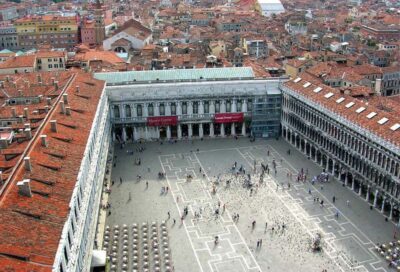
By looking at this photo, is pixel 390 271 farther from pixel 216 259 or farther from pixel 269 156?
pixel 269 156

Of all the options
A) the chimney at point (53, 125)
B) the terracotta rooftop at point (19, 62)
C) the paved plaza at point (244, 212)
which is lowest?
the paved plaza at point (244, 212)

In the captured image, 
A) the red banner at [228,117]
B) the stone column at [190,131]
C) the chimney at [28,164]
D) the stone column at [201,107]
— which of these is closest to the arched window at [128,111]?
the stone column at [190,131]

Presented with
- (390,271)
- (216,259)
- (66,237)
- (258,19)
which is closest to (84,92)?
(216,259)

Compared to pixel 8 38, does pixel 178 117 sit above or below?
below

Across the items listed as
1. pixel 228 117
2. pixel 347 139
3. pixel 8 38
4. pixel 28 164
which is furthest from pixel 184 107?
pixel 8 38

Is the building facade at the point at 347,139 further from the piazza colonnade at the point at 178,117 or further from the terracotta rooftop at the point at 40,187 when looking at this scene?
the terracotta rooftop at the point at 40,187

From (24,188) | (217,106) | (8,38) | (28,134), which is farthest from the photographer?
(8,38)

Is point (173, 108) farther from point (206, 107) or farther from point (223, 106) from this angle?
point (223, 106)

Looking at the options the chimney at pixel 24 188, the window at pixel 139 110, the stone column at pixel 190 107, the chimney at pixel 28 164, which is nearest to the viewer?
the chimney at pixel 24 188

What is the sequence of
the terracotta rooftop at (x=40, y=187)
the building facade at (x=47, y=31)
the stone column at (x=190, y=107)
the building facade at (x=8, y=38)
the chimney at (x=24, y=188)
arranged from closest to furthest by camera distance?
1. the terracotta rooftop at (x=40, y=187)
2. the chimney at (x=24, y=188)
3. the stone column at (x=190, y=107)
4. the building facade at (x=47, y=31)
5. the building facade at (x=8, y=38)
